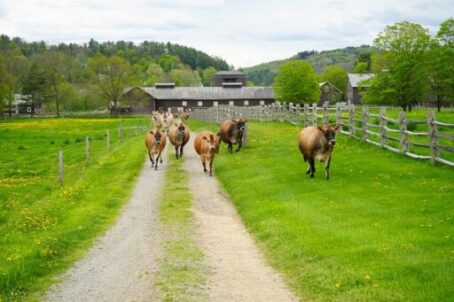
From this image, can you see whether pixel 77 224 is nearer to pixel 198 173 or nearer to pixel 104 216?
pixel 104 216

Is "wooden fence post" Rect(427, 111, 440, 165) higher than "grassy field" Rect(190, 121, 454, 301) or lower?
higher

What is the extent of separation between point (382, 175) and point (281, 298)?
10482 mm

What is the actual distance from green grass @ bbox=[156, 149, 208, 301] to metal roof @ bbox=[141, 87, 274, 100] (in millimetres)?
108647

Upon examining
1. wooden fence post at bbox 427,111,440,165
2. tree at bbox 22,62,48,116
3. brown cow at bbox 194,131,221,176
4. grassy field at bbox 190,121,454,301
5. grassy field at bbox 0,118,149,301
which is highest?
tree at bbox 22,62,48,116

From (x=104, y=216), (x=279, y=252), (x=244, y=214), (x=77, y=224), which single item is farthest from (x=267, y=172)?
(x=279, y=252)

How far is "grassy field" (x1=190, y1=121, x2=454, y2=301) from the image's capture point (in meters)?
9.54

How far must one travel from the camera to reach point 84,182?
76.7 feet

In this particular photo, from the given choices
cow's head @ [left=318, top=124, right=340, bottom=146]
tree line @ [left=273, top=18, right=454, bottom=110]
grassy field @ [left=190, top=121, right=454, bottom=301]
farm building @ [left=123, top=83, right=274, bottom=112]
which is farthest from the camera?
farm building @ [left=123, top=83, right=274, bottom=112]

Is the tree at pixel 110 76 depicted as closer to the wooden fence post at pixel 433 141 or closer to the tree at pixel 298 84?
the tree at pixel 298 84

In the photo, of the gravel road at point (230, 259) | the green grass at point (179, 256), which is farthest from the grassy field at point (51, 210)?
the gravel road at point (230, 259)

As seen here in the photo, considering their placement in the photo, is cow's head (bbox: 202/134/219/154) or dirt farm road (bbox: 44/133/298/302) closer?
dirt farm road (bbox: 44/133/298/302)

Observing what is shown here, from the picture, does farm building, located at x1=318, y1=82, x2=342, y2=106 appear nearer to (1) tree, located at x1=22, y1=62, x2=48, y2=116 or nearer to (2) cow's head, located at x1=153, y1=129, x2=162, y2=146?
(1) tree, located at x1=22, y1=62, x2=48, y2=116

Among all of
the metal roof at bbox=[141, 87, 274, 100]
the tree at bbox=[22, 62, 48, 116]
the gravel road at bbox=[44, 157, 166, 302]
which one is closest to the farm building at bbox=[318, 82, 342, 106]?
the metal roof at bbox=[141, 87, 274, 100]

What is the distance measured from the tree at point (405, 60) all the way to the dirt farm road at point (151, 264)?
181 feet
